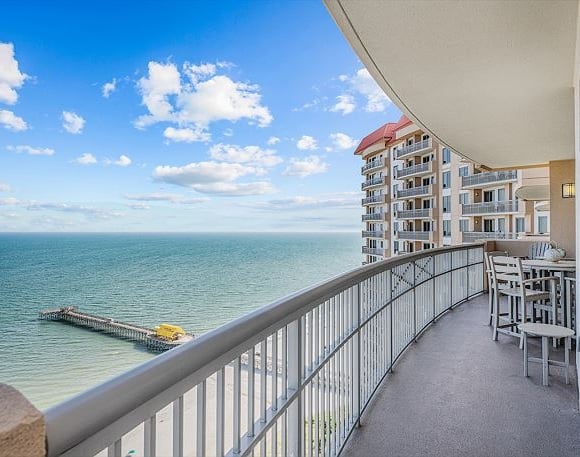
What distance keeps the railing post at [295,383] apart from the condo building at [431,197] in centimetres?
1922

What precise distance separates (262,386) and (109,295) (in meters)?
42.7

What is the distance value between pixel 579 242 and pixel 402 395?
1876mm

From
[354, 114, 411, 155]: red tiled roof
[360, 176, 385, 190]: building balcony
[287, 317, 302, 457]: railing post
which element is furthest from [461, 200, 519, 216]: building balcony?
[287, 317, 302, 457]: railing post

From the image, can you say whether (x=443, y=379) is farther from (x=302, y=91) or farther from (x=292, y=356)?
(x=302, y=91)

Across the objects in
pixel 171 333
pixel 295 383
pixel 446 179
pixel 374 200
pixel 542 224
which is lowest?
pixel 171 333

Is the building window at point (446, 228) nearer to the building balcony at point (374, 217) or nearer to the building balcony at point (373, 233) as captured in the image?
the building balcony at point (374, 217)

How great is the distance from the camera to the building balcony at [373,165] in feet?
115

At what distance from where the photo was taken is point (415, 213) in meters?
29.6

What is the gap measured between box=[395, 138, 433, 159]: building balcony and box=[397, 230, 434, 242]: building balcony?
5.90 meters

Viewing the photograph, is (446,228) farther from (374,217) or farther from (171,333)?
(171,333)

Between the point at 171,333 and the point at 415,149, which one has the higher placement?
the point at 415,149

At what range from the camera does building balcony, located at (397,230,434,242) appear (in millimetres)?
28475

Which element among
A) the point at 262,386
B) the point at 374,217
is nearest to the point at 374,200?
the point at 374,217

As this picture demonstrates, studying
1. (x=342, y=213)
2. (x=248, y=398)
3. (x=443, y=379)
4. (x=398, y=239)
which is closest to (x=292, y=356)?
(x=248, y=398)
